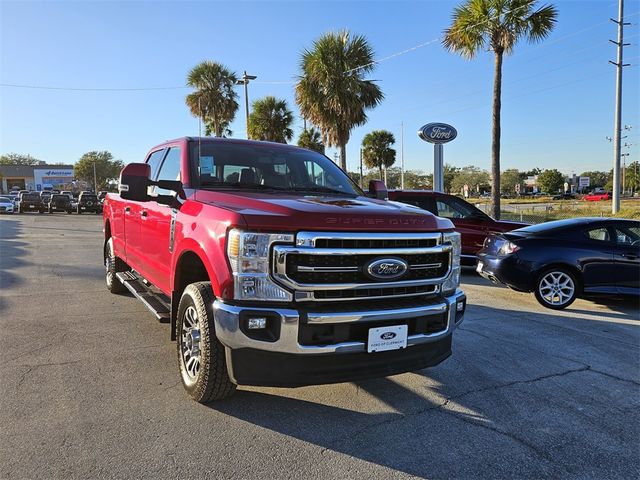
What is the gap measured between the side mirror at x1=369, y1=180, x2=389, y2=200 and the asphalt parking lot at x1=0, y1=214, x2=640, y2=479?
5.77 feet

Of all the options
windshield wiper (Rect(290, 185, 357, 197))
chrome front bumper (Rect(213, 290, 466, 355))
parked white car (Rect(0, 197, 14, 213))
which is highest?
windshield wiper (Rect(290, 185, 357, 197))

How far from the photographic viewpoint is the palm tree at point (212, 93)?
33.3 meters

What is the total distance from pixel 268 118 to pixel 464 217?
24.8 m

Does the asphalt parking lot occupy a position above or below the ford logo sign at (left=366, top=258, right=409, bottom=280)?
below

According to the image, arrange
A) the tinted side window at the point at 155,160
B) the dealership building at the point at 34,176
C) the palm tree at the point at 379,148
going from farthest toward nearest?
1. the dealership building at the point at 34,176
2. the palm tree at the point at 379,148
3. the tinted side window at the point at 155,160

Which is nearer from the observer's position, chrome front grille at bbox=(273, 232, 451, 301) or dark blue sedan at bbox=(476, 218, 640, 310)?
chrome front grille at bbox=(273, 232, 451, 301)

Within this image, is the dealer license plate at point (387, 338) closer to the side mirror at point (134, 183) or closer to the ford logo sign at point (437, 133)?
the side mirror at point (134, 183)

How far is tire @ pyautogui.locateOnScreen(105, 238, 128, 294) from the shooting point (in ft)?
23.3

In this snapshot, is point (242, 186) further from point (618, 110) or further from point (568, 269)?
point (618, 110)

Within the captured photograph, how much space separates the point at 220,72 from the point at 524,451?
3400 centimetres

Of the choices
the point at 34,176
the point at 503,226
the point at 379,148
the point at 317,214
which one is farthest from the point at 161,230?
the point at 34,176

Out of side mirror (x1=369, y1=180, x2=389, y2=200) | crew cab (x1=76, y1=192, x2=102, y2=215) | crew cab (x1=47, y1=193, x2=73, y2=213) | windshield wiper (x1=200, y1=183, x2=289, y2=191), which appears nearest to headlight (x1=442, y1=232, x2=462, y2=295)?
side mirror (x1=369, y1=180, x2=389, y2=200)

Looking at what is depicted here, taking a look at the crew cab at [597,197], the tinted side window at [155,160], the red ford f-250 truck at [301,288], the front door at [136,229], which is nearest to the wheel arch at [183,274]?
the red ford f-250 truck at [301,288]

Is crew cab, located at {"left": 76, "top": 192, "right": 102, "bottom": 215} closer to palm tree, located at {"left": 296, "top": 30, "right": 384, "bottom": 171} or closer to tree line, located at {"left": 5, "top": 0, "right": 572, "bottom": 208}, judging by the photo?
tree line, located at {"left": 5, "top": 0, "right": 572, "bottom": 208}
